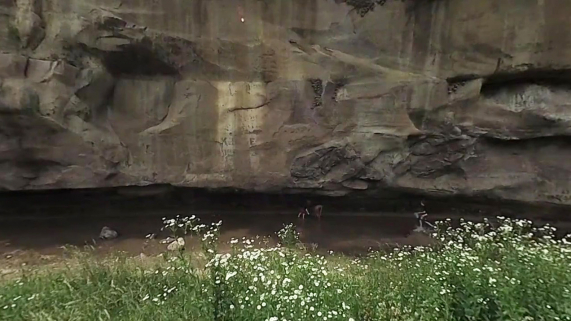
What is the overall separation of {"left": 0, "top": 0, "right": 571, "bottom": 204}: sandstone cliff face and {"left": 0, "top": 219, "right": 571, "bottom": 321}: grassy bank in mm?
1586

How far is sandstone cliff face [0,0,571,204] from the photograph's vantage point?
5.77 metres

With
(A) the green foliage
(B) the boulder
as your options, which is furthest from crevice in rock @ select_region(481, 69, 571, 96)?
(B) the boulder

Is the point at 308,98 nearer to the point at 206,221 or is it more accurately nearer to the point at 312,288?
the point at 206,221

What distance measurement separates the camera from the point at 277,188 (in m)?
6.17

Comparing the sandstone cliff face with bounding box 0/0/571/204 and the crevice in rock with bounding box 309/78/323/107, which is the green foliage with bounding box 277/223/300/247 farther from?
the crevice in rock with bounding box 309/78/323/107

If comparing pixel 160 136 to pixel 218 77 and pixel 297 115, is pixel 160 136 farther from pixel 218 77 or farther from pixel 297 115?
pixel 297 115

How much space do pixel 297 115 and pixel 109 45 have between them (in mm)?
2391

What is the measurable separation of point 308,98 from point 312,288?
2.98 metres

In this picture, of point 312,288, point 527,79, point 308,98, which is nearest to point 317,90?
point 308,98

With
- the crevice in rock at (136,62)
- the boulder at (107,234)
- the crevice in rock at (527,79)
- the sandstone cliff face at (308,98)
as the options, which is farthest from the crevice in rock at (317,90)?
the boulder at (107,234)

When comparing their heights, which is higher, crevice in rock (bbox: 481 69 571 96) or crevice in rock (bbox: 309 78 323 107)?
crevice in rock (bbox: 481 69 571 96)

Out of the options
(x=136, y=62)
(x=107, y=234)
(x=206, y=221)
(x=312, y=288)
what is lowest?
(x=107, y=234)

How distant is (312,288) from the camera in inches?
142

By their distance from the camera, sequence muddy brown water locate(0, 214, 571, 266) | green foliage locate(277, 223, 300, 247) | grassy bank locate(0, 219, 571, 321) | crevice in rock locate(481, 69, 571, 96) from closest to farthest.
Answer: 1. grassy bank locate(0, 219, 571, 321)
2. green foliage locate(277, 223, 300, 247)
3. muddy brown water locate(0, 214, 571, 266)
4. crevice in rock locate(481, 69, 571, 96)
